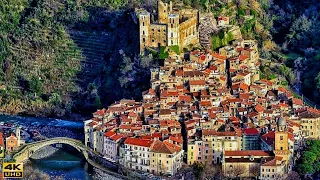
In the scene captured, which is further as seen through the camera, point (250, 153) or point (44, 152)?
point (44, 152)

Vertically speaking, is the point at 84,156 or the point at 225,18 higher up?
the point at 225,18

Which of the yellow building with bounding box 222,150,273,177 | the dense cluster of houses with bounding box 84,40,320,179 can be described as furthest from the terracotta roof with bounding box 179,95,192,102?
the yellow building with bounding box 222,150,273,177

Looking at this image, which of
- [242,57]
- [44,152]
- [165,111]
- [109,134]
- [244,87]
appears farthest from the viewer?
[242,57]

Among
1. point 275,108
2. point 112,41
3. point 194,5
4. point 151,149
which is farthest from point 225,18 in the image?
point 151,149

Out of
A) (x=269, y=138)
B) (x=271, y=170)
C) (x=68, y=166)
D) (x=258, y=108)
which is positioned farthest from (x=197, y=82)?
(x=271, y=170)

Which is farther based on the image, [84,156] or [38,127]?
[38,127]

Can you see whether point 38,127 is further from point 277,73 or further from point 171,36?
point 277,73

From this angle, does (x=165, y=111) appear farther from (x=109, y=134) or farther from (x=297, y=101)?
(x=297, y=101)
